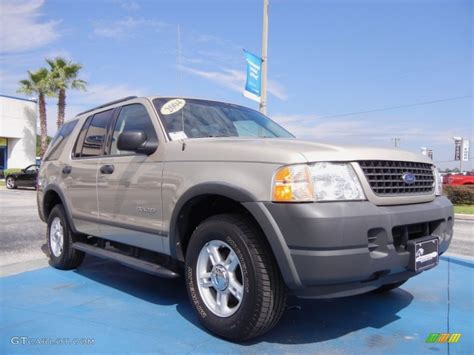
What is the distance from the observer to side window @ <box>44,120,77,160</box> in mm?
5746

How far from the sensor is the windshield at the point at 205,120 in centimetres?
406

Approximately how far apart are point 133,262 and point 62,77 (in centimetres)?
3233

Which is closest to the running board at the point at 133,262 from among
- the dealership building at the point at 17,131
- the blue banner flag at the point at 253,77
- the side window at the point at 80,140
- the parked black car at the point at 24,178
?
the side window at the point at 80,140

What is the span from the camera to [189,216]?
3.72 meters

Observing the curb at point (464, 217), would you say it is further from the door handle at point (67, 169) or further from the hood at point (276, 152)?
the door handle at point (67, 169)

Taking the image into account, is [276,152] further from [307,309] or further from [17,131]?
[17,131]

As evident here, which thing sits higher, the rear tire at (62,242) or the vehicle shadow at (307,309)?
the rear tire at (62,242)

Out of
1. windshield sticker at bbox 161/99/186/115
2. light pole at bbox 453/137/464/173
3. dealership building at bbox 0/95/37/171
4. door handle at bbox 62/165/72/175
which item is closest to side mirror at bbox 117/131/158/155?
windshield sticker at bbox 161/99/186/115

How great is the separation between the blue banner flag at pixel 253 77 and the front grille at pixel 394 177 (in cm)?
818

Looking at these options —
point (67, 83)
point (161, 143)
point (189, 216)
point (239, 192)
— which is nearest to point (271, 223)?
point (239, 192)

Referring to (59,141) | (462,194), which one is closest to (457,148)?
(462,194)

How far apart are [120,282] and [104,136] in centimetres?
161

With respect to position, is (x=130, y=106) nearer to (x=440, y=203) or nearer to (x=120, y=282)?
(x=120, y=282)

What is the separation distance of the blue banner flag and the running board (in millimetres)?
7328
